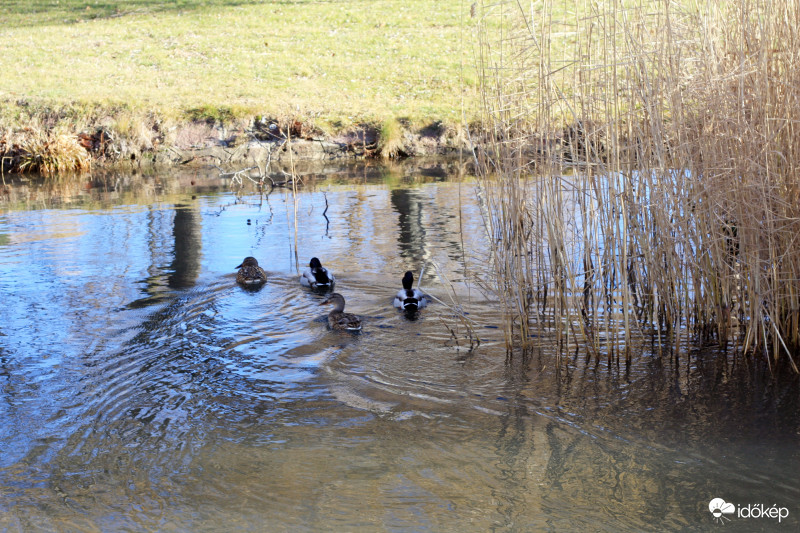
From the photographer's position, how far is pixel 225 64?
2877 centimetres

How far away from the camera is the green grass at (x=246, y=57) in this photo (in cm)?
2380

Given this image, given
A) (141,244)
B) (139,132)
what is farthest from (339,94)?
(141,244)

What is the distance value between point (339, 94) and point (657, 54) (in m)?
20.7

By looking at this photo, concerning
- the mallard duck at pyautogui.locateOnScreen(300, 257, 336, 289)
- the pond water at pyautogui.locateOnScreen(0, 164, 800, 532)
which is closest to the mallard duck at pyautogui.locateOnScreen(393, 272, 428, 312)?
the pond water at pyautogui.locateOnScreen(0, 164, 800, 532)

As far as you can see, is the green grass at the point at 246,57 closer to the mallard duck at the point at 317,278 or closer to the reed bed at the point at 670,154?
the mallard duck at the point at 317,278

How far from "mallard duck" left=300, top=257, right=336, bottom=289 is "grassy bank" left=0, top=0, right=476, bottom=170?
8.99 m

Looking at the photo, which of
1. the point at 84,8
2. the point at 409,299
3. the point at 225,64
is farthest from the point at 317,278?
the point at 84,8

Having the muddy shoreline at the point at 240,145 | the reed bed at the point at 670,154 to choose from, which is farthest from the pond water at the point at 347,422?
the muddy shoreline at the point at 240,145

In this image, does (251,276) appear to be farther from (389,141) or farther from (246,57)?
(246,57)

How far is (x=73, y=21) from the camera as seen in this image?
1368 inches

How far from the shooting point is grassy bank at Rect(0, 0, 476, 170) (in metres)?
22.7

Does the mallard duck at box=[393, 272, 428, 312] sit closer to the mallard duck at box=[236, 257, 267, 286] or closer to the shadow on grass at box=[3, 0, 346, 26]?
the mallard duck at box=[236, 257, 267, 286]

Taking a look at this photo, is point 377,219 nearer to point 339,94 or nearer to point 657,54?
point 657,54

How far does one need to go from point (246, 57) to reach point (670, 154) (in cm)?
2602
